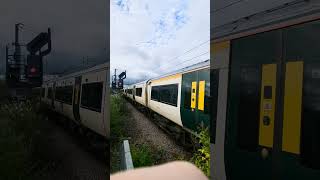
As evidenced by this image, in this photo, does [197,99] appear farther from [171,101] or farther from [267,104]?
[171,101]

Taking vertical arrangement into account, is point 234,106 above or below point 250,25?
below

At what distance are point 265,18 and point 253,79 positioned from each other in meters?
0.38

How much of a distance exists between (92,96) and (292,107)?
5.03 ft

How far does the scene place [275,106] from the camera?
181 centimetres

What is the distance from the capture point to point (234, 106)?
2.10 metres

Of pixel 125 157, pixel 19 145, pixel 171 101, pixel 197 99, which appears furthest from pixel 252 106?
pixel 171 101

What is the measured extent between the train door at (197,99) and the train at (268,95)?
0.53ft

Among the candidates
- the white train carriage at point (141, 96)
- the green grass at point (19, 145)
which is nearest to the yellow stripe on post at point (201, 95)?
the green grass at point (19, 145)

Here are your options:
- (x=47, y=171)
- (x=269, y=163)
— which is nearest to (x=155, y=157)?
(x=47, y=171)

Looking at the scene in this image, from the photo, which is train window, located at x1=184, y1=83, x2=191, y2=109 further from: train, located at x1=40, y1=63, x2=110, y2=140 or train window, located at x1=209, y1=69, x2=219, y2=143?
train, located at x1=40, y1=63, x2=110, y2=140

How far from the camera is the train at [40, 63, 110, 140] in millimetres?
2049

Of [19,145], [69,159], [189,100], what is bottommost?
[69,159]

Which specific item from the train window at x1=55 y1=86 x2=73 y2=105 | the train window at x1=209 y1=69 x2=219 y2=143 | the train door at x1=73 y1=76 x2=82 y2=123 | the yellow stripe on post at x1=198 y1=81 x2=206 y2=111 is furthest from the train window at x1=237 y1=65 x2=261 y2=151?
the train window at x1=55 y1=86 x2=73 y2=105

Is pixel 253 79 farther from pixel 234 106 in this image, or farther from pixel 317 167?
pixel 317 167
